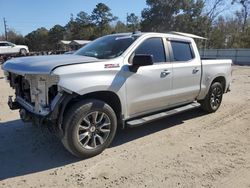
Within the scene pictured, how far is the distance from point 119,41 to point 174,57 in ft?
4.03

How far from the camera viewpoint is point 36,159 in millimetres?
4914

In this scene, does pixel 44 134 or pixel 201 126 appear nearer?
pixel 44 134

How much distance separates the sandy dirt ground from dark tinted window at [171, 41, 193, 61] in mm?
1423

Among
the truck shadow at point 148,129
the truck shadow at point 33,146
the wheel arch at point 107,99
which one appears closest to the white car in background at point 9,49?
the truck shadow at point 33,146

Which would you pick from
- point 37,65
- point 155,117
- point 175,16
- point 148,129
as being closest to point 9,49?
point 175,16

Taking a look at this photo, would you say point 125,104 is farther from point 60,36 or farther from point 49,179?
point 60,36

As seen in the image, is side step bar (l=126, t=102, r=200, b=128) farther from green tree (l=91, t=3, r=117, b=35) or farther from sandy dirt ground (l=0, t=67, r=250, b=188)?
green tree (l=91, t=3, r=117, b=35)

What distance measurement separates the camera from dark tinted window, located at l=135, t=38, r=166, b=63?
566 cm

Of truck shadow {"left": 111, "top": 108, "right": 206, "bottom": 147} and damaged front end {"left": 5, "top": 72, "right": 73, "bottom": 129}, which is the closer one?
damaged front end {"left": 5, "top": 72, "right": 73, "bottom": 129}

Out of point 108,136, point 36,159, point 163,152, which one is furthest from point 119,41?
point 36,159

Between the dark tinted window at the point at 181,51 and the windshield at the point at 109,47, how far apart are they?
106 centimetres

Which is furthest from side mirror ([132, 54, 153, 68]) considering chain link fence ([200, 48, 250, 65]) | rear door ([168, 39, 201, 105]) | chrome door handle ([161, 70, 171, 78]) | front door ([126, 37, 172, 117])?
chain link fence ([200, 48, 250, 65])

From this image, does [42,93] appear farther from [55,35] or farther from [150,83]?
[55,35]

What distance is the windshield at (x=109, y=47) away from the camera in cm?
545
